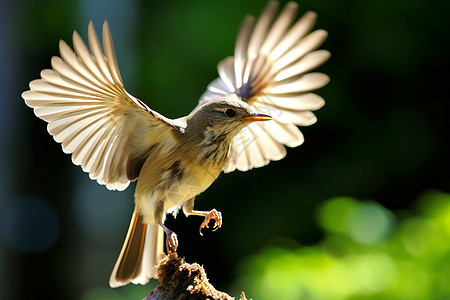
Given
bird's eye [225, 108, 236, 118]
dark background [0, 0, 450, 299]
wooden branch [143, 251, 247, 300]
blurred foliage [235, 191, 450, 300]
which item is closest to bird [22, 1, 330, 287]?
bird's eye [225, 108, 236, 118]

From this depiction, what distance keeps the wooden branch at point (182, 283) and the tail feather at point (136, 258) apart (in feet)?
2.35

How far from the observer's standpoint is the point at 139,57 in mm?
6648

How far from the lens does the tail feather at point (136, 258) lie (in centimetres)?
269

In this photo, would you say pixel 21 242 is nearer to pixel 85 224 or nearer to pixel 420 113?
pixel 85 224

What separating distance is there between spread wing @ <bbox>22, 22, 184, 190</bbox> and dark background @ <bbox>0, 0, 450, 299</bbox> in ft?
11.3

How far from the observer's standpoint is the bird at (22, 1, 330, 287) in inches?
89.6

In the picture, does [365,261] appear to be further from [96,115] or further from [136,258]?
[96,115]

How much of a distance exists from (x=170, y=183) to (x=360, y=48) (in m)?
4.16

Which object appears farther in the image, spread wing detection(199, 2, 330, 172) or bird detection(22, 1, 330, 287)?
spread wing detection(199, 2, 330, 172)

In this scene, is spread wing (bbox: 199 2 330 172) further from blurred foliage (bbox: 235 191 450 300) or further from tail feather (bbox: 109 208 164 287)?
blurred foliage (bbox: 235 191 450 300)

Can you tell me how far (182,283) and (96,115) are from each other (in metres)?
0.83

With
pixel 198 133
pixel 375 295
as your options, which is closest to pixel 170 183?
pixel 198 133

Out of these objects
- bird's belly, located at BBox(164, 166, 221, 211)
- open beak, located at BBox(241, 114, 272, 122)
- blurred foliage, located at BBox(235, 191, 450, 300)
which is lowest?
blurred foliage, located at BBox(235, 191, 450, 300)

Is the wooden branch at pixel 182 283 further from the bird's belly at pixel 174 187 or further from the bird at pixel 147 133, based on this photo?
the bird's belly at pixel 174 187
